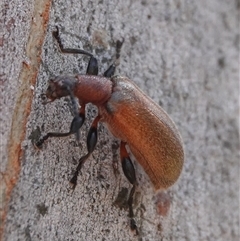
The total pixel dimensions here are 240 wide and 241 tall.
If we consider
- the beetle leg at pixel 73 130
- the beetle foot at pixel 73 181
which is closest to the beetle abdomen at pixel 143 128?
the beetle leg at pixel 73 130

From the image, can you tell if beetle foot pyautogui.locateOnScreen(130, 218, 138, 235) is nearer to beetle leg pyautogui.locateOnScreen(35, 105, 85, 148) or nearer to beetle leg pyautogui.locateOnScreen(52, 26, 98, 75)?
beetle leg pyautogui.locateOnScreen(35, 105, 85, 148)

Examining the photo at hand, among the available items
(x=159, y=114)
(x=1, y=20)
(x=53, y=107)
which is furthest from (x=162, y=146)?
(x=1, y=20)

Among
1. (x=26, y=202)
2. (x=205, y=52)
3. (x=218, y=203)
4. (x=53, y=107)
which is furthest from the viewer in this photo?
(x=205, y=52)

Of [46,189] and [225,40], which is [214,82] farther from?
[46,189]

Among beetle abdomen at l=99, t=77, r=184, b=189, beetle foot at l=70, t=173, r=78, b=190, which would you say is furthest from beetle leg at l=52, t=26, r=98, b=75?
beetle foot at l=70, t=173, r=78, b=190

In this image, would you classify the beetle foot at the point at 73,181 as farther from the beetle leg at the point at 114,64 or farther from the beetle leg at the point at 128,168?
the beetle leg at the point at 114,64

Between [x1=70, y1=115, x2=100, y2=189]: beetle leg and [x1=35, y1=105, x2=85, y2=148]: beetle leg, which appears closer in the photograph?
[x1=35, y1=105, x2=85, y2=148]: beetle leg
